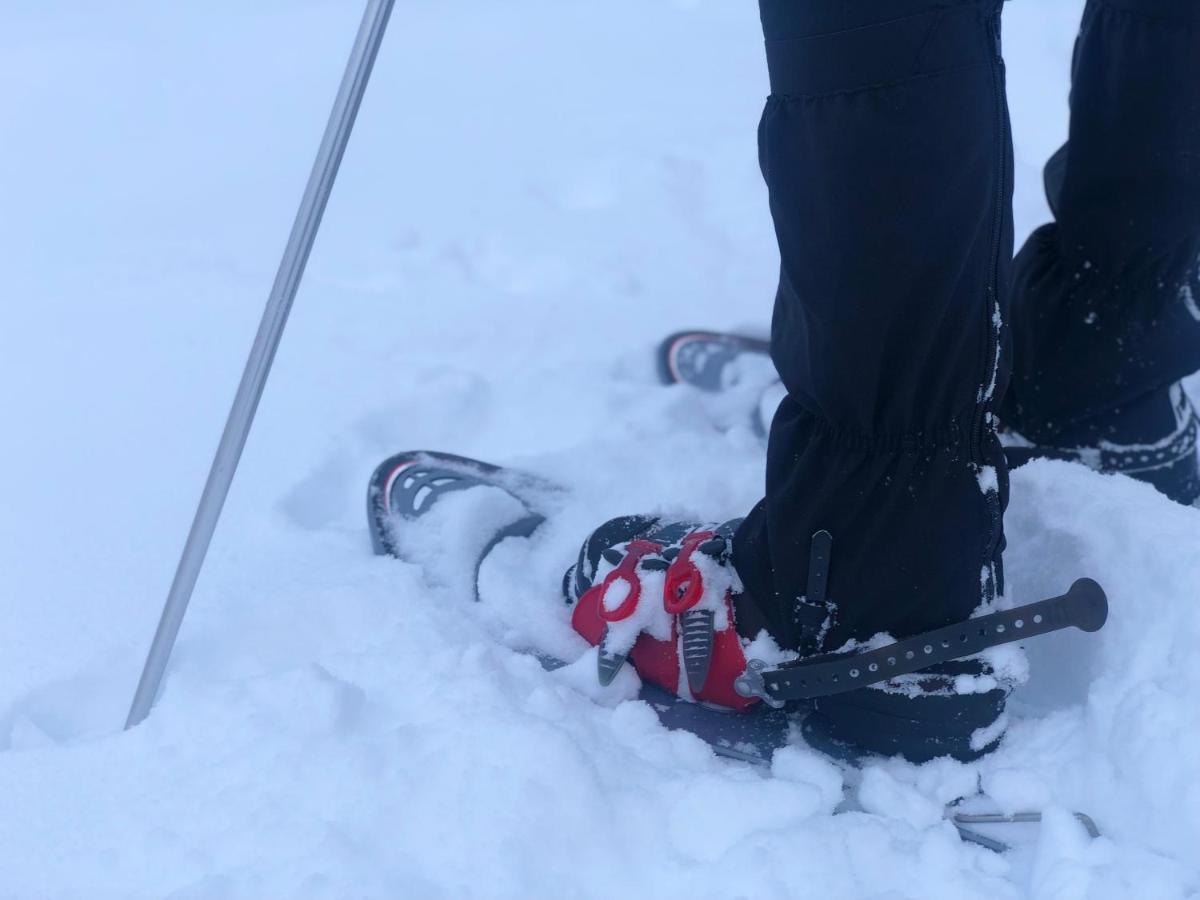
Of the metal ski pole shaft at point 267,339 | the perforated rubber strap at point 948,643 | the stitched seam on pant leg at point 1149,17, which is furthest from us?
the stitched seam on pant leg at point 1149,17

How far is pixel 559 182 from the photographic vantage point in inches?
103

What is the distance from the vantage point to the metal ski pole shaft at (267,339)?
1081 mm

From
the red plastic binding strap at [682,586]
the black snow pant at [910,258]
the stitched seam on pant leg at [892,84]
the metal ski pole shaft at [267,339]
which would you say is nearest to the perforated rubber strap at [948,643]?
the black snow pant at [910,258]

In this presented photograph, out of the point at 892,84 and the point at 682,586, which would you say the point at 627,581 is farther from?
the point at 892,84

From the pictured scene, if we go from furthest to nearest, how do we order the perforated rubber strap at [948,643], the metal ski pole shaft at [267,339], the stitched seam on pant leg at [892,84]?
the metal ski pole shaft at [267,339], the perforated rubber strap at [948,643], the stitched seam on pant leg at [892,84]

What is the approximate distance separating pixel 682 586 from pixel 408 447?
775 millimetres

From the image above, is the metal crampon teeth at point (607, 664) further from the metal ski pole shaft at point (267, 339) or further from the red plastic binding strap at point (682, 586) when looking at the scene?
the metal ski pole shaft at point (267, 339)

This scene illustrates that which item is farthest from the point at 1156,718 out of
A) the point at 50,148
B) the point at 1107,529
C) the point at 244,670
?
the point at 50,148

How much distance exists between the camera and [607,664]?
114cm

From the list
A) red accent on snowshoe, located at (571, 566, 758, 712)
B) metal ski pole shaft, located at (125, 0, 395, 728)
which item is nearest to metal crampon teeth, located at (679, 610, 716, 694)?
red accent on snowshoe, located at (571, 566, 758, 712)

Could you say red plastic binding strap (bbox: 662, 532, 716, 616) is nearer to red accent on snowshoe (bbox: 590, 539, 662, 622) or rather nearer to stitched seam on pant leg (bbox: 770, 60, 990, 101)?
red accent on snowshoe (bbox: 590, 539, 662, 622)

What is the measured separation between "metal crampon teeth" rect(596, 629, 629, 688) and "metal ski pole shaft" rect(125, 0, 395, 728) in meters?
0.47

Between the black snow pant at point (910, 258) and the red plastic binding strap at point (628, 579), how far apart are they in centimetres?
13

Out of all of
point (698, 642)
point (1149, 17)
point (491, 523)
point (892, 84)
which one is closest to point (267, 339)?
point (491, 523)
